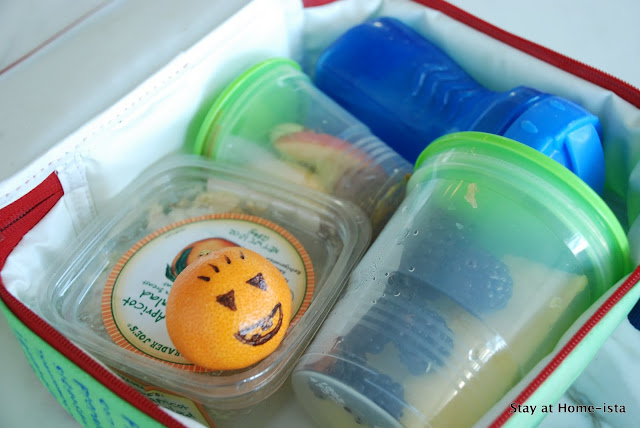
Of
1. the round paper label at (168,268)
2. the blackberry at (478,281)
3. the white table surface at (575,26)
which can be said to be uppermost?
the white table surface at (575,26)

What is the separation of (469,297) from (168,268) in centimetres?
29

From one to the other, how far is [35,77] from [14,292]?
246 millimetres

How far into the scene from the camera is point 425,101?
71cm

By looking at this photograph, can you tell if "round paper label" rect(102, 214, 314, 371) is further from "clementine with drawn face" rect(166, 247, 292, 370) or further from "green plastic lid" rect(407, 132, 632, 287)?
"green plastic lid" rect(407, 132, 632, 287)

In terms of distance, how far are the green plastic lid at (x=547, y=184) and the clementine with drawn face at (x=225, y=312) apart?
0.20m

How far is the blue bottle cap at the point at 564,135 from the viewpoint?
58 centimetres

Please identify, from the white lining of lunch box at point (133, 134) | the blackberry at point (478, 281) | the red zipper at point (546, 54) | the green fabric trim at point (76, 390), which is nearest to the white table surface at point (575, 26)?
the red zipper at point (546, 54)

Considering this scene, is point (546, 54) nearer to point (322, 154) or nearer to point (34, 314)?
point (322, 154)

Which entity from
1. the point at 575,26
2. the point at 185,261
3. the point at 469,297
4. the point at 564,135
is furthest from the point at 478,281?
the point at 575,26

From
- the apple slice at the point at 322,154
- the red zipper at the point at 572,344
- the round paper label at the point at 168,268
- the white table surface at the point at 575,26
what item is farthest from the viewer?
the white table surface at the point at 575,26

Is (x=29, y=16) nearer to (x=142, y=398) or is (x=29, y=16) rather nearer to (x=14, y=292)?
(x=14, y=292)

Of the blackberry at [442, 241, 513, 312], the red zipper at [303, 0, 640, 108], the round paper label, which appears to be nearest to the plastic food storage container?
the round paper label

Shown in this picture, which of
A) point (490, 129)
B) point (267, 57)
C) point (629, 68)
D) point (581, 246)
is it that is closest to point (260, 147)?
point (267, 57)

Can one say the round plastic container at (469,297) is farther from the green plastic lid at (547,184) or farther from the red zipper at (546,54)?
the red zipper at (546,54)
